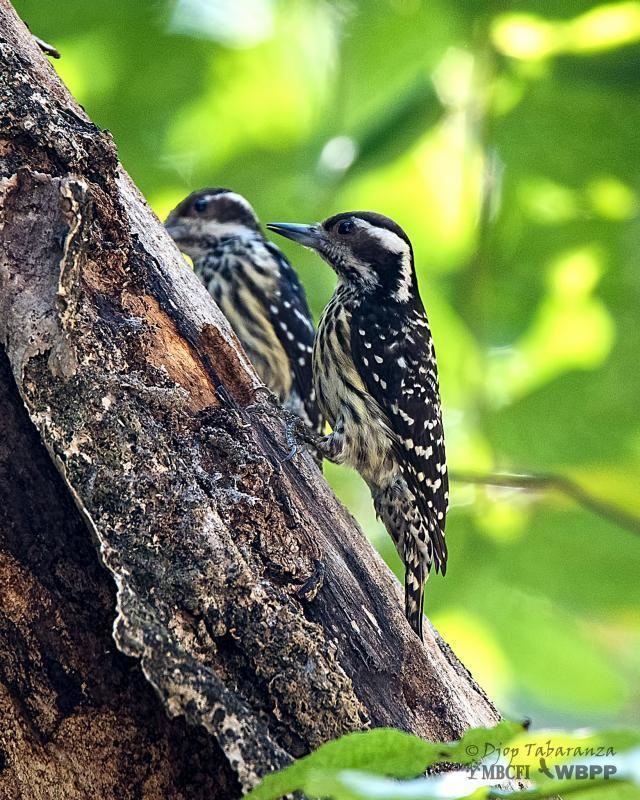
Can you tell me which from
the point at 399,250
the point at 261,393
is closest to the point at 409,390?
the point at 399,250

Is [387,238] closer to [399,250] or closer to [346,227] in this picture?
[399,250]

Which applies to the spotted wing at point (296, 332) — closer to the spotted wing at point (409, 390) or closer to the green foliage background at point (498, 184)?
the green foliage background at point (498, 184)

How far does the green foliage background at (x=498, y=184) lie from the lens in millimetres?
4246

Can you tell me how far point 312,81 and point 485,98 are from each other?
944 millimetres

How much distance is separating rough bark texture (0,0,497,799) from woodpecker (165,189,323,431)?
2692 millimetres

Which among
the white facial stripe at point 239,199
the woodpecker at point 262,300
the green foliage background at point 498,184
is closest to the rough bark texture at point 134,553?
the green foliage background at point 498,184

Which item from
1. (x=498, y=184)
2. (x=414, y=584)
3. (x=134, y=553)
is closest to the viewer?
(x=134, y=553)

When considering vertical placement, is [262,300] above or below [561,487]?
above

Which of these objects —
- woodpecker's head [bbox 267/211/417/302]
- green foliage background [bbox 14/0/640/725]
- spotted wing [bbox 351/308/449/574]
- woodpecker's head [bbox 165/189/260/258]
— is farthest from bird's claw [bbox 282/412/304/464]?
woodpecker's head [bbox 165/189/260/258]

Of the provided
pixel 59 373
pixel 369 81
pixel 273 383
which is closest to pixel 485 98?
pixel 369 81

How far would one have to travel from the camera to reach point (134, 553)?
2.02 metres

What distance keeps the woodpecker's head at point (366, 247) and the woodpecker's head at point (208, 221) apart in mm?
555

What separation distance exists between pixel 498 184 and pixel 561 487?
4.17 ft

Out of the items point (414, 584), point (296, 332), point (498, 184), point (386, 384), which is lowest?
point (414, 584)
